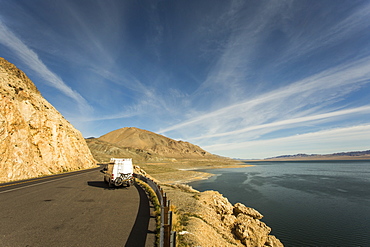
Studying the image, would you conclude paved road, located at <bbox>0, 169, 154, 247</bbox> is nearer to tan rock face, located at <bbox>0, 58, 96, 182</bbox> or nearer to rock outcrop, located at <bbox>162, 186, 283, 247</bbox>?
rock outcrop, located at <bbox>162, 186, 283, 247</bbox>

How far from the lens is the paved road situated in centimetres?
621

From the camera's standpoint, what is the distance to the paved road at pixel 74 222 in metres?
6.21

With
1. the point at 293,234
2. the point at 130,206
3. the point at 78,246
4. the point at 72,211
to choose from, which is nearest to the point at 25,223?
the point at 72,211

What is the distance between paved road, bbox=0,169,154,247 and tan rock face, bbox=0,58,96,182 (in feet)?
46.6

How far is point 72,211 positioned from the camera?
30.7ft

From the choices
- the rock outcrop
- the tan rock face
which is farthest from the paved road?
the tan rock face

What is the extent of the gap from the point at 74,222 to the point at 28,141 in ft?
88.6

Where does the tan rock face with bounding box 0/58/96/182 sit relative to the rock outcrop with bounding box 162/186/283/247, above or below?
above

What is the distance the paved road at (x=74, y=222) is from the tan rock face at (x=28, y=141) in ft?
46.6

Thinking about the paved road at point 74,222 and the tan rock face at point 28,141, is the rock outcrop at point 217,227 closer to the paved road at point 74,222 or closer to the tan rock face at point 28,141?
the paved road at point 74,222

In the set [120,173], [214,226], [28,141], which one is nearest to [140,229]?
[214,226]

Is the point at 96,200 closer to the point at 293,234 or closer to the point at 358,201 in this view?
the point at 293,234

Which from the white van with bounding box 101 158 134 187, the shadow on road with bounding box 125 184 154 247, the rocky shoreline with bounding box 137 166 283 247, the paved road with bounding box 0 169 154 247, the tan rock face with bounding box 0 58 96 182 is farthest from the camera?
the tan rock face with bounding box 0 58 96 182

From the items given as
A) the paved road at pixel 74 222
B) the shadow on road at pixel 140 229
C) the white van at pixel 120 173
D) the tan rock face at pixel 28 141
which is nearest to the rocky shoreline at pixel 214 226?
the shadow on road at pixel 140 229
